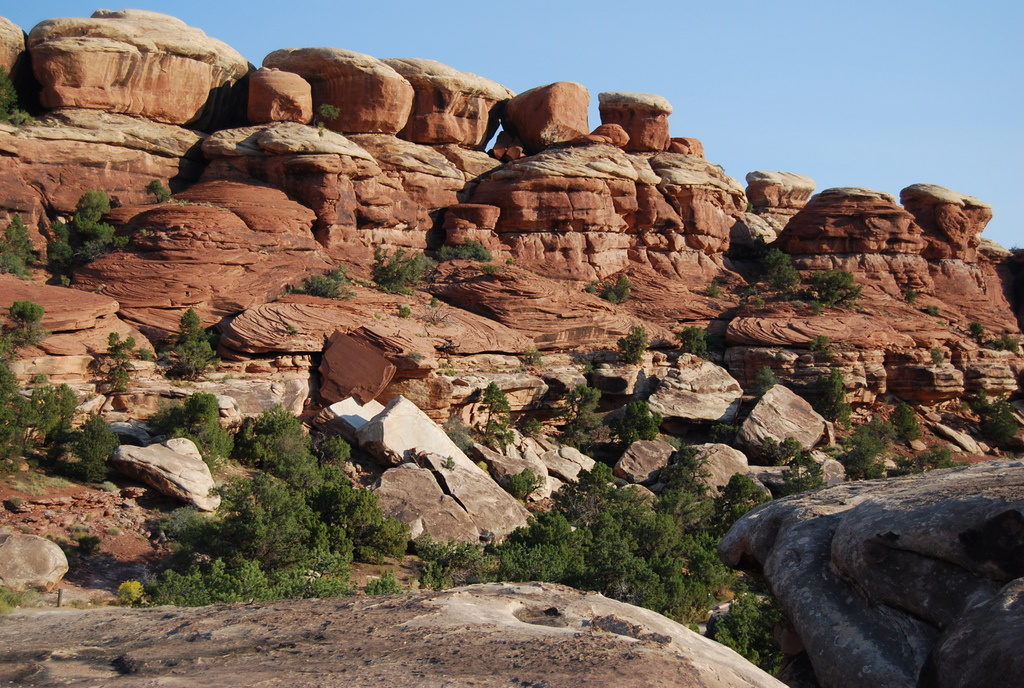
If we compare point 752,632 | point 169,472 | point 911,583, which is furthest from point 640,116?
point 911,583

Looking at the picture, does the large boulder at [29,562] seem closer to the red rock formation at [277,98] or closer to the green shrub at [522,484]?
the green shrub at [522,484]

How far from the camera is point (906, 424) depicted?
3328cm

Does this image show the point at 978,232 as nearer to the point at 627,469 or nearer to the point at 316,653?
the point at 627,469

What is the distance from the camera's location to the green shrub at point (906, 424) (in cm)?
3325

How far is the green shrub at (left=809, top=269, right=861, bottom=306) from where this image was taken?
127 feet

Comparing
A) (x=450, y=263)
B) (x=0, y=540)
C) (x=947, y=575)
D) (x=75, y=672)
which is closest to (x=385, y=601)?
(x=75, y=672)

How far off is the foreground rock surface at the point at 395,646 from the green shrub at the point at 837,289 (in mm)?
35367

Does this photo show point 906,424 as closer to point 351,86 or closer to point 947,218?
point 947,218

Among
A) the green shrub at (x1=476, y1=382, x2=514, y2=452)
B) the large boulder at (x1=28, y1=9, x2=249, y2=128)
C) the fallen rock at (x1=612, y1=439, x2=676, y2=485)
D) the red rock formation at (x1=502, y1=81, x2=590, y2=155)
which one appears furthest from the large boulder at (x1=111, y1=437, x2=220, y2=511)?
the red rock formation at (x1=502, y1=81, x2=590, y2=155)

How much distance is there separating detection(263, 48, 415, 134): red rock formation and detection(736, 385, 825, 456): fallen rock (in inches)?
890

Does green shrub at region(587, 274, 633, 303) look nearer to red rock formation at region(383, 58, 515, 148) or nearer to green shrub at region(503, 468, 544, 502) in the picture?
red rock formation at region(383, 58, 515, 148)

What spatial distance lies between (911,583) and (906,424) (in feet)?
103

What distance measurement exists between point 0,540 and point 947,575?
15125 millimetres

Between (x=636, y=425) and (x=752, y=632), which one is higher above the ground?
(x=752, y=632)
